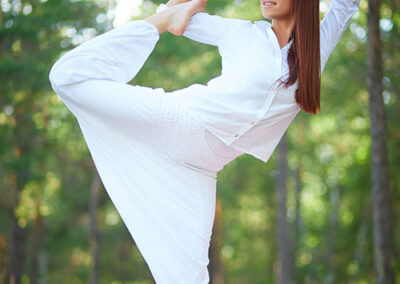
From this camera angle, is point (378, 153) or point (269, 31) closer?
point (269, 31)

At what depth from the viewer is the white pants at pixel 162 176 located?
2391mm

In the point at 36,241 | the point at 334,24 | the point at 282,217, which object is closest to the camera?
the point at 334,24

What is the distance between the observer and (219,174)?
15.7 meters

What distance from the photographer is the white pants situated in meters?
2.39

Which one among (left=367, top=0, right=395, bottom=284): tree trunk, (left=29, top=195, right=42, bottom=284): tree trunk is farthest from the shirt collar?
(left=29, top=195, right=42, bottom=284): tree trunk

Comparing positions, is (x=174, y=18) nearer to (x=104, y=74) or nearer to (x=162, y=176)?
(x=104, y=74)

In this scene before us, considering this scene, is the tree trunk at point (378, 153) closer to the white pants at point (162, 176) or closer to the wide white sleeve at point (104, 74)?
the white pants at point (162, 176)

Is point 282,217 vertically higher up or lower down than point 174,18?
lower down

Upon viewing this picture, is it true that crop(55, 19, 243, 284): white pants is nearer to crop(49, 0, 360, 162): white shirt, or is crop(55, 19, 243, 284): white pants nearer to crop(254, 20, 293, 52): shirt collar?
crop(49, 0, 360, 162): white shirt

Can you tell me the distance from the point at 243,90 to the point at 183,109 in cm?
27

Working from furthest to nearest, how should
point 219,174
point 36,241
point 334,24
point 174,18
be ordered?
point 36,241
point 219,174
point 334,24
point 174,18

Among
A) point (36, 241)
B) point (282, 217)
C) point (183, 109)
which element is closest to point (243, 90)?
point (183, 109)

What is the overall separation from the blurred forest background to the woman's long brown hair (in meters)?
4.54

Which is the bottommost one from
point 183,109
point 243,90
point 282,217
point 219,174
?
point 219,174
